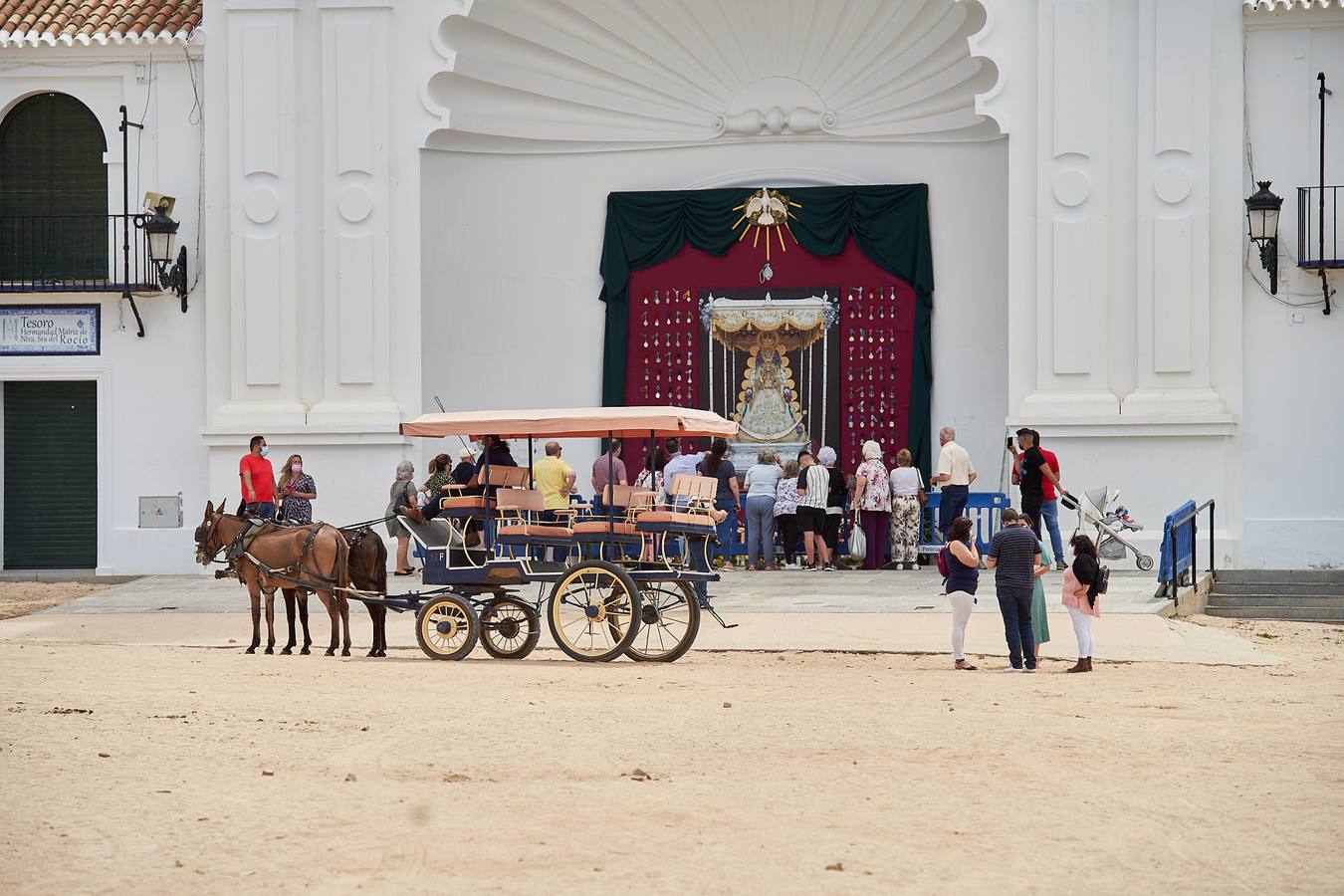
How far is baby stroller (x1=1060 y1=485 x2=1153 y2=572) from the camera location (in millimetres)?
19797

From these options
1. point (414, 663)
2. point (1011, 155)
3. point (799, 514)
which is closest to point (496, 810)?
point (414, 663)

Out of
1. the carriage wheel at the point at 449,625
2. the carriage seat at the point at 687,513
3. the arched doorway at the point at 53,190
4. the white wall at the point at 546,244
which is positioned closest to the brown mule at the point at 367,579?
the carriage wheel at the point at 449,625

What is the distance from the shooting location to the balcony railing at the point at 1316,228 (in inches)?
838

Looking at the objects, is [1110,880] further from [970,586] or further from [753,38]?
[753,38]

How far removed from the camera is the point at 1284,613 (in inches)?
754

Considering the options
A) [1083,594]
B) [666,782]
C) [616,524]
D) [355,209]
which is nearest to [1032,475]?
[1083,594]

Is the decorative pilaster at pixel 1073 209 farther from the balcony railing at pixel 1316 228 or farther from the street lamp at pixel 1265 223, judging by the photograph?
the balcony railing at pixel 1316 228

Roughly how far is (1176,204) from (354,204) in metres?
10.0

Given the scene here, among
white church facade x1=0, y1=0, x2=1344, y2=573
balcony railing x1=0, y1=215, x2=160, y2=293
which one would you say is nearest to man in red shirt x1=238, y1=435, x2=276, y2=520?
white church facade x1=0, y1=0, x2=1344, y2=573

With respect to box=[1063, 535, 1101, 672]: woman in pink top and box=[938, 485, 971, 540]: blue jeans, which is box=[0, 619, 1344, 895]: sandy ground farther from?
box=[938, 485, 971, 540]: blue jeans

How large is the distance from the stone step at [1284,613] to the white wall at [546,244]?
6.36 metres

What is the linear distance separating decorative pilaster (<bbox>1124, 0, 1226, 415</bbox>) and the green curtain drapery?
3.46 metres

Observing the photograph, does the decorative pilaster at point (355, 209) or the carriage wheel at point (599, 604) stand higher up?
the decorative pilaster at point (355, 209)

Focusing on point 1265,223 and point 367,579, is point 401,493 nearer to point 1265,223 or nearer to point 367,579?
point 367,579
